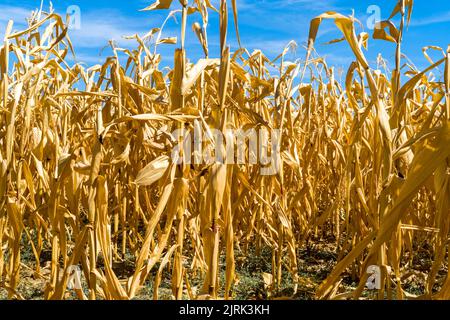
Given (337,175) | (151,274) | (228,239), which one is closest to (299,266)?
(337,175)

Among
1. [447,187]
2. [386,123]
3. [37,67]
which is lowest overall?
[447,187]

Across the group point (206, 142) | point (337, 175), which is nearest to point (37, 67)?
point (206, 142)

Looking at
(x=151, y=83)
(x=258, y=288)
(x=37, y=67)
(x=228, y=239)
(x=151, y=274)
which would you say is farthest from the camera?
(x=151, y=83)

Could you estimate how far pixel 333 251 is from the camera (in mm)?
2283

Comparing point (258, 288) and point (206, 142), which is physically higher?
point (206, 142)

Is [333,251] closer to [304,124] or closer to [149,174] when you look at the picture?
[304,124]

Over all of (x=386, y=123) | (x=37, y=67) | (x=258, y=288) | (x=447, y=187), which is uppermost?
(x=37, y=67)

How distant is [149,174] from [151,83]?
5.62ft

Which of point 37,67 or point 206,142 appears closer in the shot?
point 206,142

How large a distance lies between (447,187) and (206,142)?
0.50 m

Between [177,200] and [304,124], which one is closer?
[177,200]

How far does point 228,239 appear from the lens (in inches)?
38.8

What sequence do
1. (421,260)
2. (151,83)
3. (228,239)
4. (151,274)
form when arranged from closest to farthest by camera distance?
(228,239), (151,274), (421,260), (151,83)

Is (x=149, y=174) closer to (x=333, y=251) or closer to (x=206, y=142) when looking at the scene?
(x=206, y=142)
